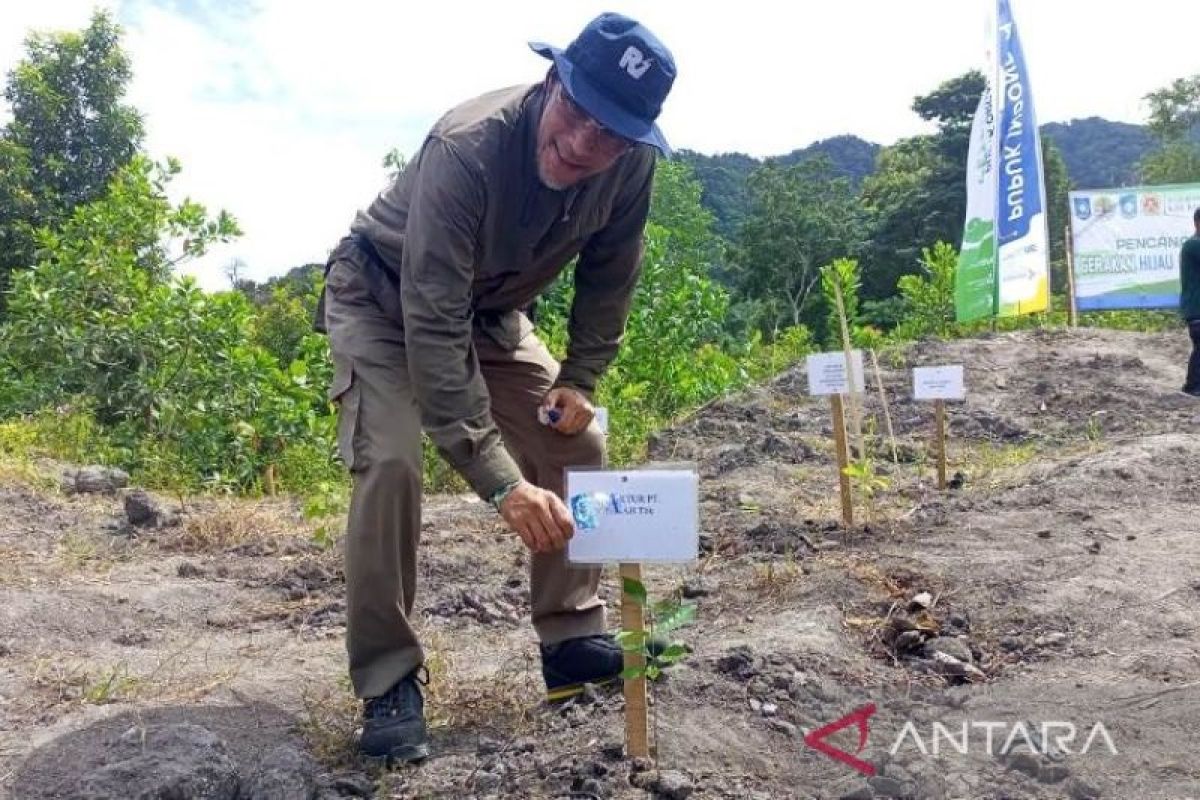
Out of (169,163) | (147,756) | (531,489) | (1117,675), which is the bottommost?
(1117,675)

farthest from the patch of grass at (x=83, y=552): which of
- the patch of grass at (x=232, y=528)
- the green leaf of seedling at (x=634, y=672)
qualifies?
the green leaf of seedling at (x=634, y=672)

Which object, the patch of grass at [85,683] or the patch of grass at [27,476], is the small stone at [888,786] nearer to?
the patch of grass at [85,683]

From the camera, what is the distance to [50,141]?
11.9 m

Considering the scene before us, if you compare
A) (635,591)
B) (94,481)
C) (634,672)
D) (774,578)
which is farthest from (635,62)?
(94,481)

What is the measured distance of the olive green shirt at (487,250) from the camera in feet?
6.73

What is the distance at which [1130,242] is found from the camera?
11828mm

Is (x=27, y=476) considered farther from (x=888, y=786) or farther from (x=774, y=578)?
(x=888, y=786)

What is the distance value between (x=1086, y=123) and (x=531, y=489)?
86616 mm

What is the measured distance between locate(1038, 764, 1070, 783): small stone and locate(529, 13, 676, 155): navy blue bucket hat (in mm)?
1383

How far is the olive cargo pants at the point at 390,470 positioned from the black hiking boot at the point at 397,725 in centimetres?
3

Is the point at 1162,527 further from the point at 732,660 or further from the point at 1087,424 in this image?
the point at 1087,424

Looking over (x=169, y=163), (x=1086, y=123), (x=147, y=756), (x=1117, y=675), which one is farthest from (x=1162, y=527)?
(x=1086, y=123)

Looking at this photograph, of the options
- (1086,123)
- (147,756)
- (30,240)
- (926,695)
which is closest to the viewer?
(147,756)

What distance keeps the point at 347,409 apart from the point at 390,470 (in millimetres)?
203
